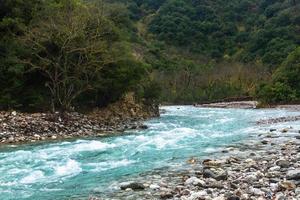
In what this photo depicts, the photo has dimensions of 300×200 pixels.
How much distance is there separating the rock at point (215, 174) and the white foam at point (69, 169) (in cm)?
472

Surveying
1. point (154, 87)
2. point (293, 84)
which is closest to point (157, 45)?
point (293, 84)

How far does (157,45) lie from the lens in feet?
483

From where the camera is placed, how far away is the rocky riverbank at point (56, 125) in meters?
25.2

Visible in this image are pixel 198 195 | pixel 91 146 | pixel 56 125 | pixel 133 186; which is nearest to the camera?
pixel 198 195

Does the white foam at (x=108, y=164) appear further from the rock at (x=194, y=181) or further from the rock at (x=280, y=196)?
the rock at (x=280, y=196)

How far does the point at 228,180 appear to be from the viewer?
42.0ft

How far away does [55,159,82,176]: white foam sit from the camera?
50.3 ft

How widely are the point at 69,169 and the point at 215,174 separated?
5.60 metres

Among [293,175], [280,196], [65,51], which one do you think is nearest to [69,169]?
[293,175]

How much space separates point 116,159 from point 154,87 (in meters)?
33.9

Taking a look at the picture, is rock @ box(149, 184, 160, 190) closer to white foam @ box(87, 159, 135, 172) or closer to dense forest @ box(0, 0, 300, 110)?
white foam @ box(87, 159, 135, 172)

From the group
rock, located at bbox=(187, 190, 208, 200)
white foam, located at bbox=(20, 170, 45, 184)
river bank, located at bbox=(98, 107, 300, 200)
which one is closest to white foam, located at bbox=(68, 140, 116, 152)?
white foam, located at bbox=(20, 170, 45, 184)

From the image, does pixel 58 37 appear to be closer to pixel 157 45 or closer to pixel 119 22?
pixel 119 22

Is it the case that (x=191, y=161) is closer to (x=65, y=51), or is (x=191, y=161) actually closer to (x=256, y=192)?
(x=256, y=192)
